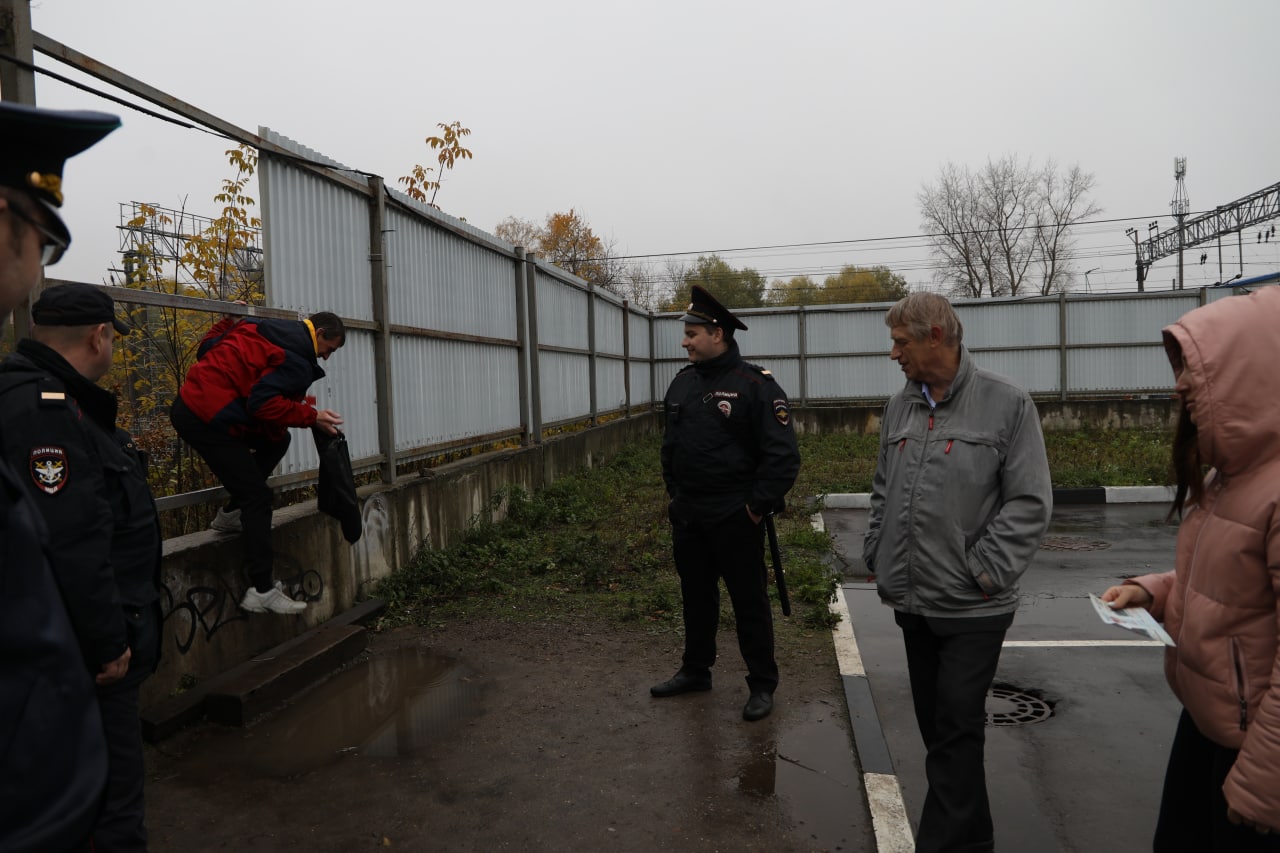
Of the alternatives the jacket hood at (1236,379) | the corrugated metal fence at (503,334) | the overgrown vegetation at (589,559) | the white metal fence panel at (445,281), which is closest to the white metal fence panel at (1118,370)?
the corrugated metal fence at (503,334)

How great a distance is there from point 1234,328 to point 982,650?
4.49 feet

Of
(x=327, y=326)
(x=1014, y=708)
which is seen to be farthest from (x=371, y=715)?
(x=1014, y=708)

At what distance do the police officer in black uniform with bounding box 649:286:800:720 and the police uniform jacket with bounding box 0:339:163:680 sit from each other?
8.34 ft

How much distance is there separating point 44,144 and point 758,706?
3.91m

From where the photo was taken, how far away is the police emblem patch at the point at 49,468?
7.82 ft

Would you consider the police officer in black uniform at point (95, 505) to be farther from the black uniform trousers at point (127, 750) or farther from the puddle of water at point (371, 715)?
the puddle of water at point (371, 715)

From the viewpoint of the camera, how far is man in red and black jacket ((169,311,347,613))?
4.56m

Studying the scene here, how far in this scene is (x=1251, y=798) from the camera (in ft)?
6.08

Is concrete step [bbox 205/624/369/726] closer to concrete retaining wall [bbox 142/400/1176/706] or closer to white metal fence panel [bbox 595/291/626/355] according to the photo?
concrete retaining wall [bbox 142/400/1176/706]

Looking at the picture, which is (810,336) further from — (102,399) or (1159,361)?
(102,399)

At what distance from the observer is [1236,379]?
6.58ft

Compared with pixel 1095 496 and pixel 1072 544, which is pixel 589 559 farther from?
pixel 1095 496

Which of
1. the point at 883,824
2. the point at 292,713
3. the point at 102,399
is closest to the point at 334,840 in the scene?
the point at 292,713

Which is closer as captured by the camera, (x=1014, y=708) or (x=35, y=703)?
(x=35, y=703)
